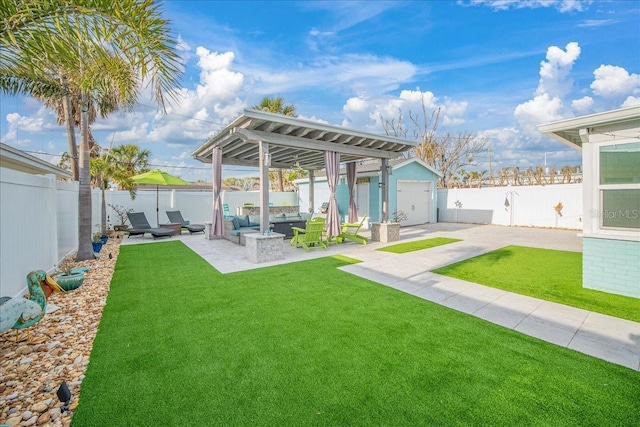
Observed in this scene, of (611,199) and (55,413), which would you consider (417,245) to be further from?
(55,413)

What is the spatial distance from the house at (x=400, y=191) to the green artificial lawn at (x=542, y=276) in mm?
6619

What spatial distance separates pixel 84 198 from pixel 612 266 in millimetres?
11386

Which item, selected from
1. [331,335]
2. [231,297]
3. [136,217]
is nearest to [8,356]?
[231,297]

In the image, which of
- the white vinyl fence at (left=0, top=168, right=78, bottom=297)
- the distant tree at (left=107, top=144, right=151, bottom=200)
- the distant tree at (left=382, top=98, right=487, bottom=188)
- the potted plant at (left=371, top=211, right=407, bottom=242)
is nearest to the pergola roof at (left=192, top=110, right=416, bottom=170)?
the potted plant at (left=371, top=211, right=407, bottom=242)

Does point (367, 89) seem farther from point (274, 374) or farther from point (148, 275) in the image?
point (274, 374)

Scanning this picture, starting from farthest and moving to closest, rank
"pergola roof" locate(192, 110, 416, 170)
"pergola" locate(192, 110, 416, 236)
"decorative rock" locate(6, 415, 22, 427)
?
"pergola" locate(192, 110, 416, 236), "pergola roof" locate(192, 110, 416, 170), "decorative rock" locate(6, 415, 22, 427)

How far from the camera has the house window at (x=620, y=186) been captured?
449 cm

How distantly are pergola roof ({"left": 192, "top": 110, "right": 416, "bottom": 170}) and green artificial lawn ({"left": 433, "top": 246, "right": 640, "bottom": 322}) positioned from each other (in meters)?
4.62

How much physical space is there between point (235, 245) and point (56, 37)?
25.8 ft

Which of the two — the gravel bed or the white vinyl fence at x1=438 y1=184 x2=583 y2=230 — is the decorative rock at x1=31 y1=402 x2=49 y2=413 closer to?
the gravel bed

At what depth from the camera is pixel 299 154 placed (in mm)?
11578

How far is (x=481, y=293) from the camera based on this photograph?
4.80m

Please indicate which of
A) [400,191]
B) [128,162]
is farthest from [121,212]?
[400,191]

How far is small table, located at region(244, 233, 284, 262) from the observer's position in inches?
281
